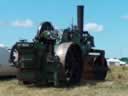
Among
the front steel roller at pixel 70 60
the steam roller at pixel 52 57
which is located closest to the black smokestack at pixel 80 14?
the steam roller at pixel 52 57

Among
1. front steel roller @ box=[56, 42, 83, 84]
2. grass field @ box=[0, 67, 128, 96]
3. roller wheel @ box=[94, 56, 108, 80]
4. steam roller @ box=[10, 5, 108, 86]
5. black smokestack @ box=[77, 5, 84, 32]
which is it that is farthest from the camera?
black smokestack @ box=[77, 5, 84, 32]

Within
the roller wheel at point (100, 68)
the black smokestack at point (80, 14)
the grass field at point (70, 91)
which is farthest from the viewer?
the black smokestack at point (80, 14)

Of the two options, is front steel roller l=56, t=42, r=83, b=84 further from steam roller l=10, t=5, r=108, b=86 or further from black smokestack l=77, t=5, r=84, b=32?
black smokestack l=77, t=5, r=84, b=32

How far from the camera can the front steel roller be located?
766 inches

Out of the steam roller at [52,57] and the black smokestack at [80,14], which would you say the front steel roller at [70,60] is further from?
the black smokestack at [80,14]

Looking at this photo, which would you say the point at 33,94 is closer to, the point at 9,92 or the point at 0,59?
the point at 9,92

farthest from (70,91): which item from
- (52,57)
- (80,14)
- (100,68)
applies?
(80,14)

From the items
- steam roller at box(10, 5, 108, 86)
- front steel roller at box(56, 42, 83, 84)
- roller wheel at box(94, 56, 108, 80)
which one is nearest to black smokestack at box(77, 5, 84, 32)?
steam roller at box(10, 5, 108, 86)

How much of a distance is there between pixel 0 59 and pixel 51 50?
16.5 feet

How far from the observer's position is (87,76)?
2305 cm

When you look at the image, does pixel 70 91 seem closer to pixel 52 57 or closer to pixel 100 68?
pixel 52 57

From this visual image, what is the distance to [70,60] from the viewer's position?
66.7 ft

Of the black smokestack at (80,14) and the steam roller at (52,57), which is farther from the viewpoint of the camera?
the black smokestack at (80,14)

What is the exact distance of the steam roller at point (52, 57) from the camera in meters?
19.1
